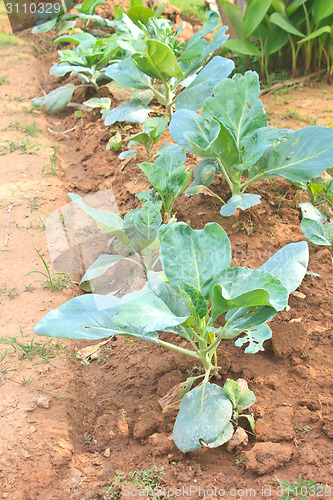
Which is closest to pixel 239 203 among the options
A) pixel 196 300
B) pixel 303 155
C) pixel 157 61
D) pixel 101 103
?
pixel 303 155

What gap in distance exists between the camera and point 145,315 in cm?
154

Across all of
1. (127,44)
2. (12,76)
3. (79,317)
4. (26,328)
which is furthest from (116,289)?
(12,76)

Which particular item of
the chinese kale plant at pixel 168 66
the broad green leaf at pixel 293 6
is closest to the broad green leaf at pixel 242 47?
the broad green leaf at pixel 293 6

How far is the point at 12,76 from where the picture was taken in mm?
5449

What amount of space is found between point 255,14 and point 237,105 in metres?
2.07

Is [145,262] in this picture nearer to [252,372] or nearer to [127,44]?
[252,372]

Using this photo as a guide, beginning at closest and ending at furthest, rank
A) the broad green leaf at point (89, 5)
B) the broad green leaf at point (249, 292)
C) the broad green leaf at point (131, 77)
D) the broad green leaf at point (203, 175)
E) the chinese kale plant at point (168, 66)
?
the broad green leaf at point (249, 292)
the broad green leaf at point (203, 175)
the chinese kale plant at point (168, 66)
the broad green leaf at point (131, 77)
the broad green leaf at point (89, 5)

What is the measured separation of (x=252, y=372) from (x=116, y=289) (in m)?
0.99

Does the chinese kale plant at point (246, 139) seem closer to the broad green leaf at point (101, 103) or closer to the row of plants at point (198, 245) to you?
the row of plants at point (198, 245)

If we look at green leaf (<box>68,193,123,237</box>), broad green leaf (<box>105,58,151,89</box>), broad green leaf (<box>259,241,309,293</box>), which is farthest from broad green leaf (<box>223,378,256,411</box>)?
broad green leaf (<box>105,58,151,89</box>)

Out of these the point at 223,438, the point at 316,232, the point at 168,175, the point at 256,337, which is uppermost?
the point at 168,175

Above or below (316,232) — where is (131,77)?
above

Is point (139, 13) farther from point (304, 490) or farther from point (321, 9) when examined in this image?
point (304, 490)

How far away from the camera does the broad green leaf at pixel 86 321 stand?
1621 millimetres
